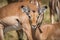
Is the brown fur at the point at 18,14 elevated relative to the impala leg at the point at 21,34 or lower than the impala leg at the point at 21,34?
elevated

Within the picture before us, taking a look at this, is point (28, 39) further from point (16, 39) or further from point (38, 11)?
point (38, 11)

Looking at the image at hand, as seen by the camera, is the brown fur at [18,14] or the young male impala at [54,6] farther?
the young male impala at [54,6]

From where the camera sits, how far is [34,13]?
1876mm

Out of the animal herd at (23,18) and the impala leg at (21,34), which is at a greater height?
the animal herd at (23,18)

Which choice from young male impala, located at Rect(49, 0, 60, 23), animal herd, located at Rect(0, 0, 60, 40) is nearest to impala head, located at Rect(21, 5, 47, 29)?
animal herd, located at Rect(0, 0, 60, 40)

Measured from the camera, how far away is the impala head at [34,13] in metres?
1.85

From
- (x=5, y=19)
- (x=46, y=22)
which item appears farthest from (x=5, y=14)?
(x=46, y=22)

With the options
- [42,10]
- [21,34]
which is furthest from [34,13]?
[21,34]

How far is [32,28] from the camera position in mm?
1896

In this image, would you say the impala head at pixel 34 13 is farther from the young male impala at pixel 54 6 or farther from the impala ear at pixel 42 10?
the young male impala at pixel 54 6

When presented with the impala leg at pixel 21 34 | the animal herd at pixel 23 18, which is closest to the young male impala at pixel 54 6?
the animal herd at pixel 23 18

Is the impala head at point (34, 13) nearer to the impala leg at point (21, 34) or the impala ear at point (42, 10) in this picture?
the impala ear at point (42, 10)

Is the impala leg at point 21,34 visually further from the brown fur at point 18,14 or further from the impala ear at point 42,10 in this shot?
the impala ear at point 42,10

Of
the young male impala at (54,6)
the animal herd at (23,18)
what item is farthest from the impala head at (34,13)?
the young male impala at (54,6)
